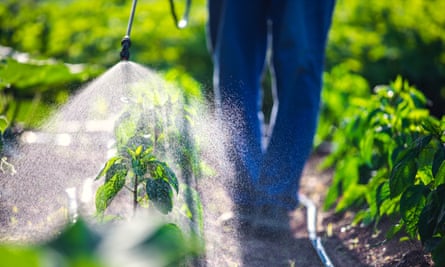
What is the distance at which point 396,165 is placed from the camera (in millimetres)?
1821

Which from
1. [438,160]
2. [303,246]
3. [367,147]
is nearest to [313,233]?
[303,246]

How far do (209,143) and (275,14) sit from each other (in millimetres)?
1137

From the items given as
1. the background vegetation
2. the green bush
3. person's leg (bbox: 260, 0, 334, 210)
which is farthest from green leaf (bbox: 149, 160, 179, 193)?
the green bush

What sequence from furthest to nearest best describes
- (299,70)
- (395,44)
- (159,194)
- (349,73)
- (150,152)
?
(395,44)
(349,73)
(299,70)
(150,152)
(159,194)

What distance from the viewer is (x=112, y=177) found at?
157 cm

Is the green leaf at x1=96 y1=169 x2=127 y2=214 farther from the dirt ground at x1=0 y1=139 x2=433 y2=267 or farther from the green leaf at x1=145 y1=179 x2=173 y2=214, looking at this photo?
the dirt ground at x1=0 y1=139 x2=433 y2=267

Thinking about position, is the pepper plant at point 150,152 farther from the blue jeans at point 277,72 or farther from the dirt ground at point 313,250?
the blue jeans at point 277,72

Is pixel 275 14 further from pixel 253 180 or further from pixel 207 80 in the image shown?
pixel 207 80

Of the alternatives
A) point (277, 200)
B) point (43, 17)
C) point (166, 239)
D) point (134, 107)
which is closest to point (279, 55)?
point (277, 200)

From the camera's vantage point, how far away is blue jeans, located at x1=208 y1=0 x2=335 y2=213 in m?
2.53

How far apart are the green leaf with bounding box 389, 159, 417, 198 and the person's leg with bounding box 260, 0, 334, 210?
815mm

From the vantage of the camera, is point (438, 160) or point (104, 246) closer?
point (104, 246)

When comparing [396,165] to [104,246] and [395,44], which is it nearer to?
[104,246]

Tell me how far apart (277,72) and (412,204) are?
1284 millimetres
